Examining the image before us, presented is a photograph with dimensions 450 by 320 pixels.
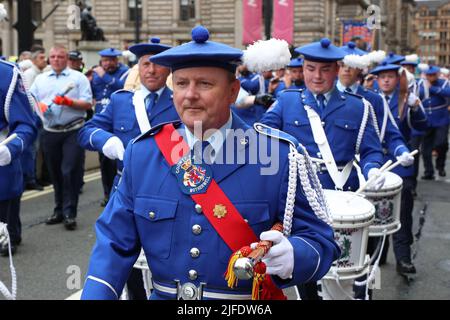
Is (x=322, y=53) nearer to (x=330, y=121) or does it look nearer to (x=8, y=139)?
(x=330, y=121)

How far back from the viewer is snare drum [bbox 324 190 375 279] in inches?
167

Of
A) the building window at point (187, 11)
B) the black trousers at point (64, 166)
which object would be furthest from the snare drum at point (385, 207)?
the building window at point (187, 11)

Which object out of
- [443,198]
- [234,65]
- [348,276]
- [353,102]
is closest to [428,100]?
[443,198]

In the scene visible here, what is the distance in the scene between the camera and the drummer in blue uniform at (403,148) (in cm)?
640

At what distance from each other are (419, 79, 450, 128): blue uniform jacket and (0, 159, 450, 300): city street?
12.2 ft

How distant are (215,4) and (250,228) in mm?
53524

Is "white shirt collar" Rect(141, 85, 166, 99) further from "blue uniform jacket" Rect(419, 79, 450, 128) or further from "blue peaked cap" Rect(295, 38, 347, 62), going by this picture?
"blue uniform jacket" Rect(419, 79, 450, 128)

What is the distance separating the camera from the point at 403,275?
21.1 ft

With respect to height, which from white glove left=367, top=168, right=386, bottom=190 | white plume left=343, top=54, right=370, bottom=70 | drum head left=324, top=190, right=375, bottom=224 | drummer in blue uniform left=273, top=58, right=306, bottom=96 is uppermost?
white plume left=343, top=54, right=370, bottom=70

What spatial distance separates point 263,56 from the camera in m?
2.81

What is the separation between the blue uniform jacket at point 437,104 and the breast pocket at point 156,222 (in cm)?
1173

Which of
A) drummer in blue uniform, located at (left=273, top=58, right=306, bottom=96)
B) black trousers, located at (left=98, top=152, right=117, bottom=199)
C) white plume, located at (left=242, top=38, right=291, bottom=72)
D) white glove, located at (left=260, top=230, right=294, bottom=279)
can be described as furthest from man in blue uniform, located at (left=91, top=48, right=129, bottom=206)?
white glove, located at (left=260, top=230, right=294, bottom=279)

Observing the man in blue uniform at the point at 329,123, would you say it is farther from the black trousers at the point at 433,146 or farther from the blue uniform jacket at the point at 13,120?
the black trousers at the point at 433,146

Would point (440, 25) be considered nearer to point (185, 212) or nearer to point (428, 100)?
point (428, 100)
